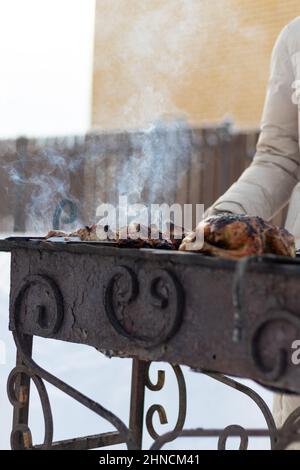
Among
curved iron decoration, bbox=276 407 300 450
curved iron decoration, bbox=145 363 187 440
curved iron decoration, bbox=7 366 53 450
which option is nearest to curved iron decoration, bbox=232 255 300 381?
curved iron decoration, bbox=276 407 300 450

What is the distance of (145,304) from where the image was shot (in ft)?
6.29

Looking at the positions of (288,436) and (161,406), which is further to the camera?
(161,406)

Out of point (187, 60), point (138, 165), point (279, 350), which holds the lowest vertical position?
point (279, 350)

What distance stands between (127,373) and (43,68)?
7.77 ft

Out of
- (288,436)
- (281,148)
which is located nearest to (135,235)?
(288,436)

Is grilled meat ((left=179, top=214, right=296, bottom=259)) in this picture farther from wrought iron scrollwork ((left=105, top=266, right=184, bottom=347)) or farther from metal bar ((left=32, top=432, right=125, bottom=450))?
metal bar ((left=32, top=432, right=125, bottom=450))

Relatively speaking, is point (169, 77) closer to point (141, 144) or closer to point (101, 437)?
point (141, 144)

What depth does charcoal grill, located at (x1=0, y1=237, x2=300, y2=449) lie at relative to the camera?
63.4 inches

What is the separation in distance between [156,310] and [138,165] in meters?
5.14

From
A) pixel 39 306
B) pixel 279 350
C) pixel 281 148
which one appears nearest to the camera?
pixel 279 350

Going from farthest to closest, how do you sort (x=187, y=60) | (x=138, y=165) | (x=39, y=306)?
(x=187, y=60) → (x=138, y=165) → (x=39, y=306)

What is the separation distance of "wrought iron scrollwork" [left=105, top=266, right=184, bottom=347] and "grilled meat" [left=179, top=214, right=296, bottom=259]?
0.43 feet

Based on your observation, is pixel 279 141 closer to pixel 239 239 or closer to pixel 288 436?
pixel 239 239

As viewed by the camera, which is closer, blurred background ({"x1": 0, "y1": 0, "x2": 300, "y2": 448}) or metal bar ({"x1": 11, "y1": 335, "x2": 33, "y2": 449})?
metal bar ({"x1": 11, "y1": 335, "x2": 33, "y2": 449})
